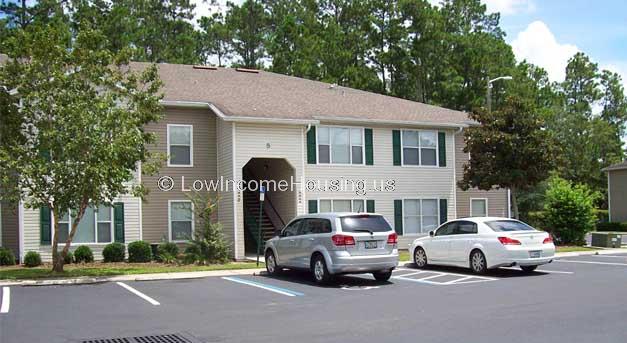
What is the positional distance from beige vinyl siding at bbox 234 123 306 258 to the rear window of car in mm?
8850

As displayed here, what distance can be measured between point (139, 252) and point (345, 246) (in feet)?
33.9

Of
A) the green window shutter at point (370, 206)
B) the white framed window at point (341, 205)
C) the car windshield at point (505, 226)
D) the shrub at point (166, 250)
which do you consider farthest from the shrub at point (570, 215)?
the shrub at point (166, 250)

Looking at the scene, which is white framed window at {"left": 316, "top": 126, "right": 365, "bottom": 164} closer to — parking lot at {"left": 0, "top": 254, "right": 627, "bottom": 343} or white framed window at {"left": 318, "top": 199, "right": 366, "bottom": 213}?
white framed window at {"left": 318, "top": 199, "right": 366, "bottom": 213}

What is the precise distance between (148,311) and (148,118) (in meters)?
8.97

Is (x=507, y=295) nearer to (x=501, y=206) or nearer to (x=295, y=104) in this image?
(x=295, y=104)

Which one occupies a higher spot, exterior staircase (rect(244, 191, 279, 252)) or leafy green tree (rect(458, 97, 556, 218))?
leafy green tree (rect(458, 97, 556, 218))

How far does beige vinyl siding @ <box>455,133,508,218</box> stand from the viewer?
30672 millimetres

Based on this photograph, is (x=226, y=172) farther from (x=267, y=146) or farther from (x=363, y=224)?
(x=363, y=224)

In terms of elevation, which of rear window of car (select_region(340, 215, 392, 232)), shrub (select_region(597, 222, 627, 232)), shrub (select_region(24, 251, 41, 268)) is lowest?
shrub (select_region(597, 222, 627, 232))

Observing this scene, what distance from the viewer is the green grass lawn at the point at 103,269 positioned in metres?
18.9


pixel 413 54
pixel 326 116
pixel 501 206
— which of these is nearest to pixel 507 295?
pixel 326 116

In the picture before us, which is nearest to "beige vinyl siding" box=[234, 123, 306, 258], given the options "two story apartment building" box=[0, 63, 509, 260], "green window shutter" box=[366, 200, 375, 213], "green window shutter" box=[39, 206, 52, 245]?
"two story apartment building" box=[0, 63, 509, 260]

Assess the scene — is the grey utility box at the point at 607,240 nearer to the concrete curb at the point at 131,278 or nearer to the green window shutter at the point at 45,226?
the concrete curb at the point at 131,278

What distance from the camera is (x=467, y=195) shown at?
30859 millimetres
